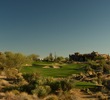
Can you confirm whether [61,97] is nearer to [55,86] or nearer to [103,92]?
[55,86]

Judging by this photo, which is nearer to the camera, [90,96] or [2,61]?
[90,96]

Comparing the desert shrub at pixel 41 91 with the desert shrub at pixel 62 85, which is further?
the desert shrub at pixel 62 85

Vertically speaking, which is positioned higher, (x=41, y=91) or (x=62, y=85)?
(x=62, y=85)

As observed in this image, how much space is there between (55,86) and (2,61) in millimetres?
18104

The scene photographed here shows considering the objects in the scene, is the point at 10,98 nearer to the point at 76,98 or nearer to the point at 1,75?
the point at 76,98

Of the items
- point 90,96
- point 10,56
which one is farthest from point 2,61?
point 90,96

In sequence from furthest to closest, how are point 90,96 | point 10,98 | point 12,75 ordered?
point 12,75, point 90,96, point 10,98

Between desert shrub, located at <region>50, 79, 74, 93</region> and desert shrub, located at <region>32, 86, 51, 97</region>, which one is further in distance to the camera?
desert shrub, located at <region>50, 79, 74, 93</region>

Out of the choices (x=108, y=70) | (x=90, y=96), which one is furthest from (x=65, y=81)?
(x=108, y=70)

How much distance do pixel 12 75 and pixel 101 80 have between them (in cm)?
1127

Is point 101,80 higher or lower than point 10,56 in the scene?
lower

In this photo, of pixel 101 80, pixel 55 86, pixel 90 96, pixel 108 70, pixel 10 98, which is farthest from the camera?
pixel 108 70

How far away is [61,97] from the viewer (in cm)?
2020

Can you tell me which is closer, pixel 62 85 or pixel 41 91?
pixel 41 91
